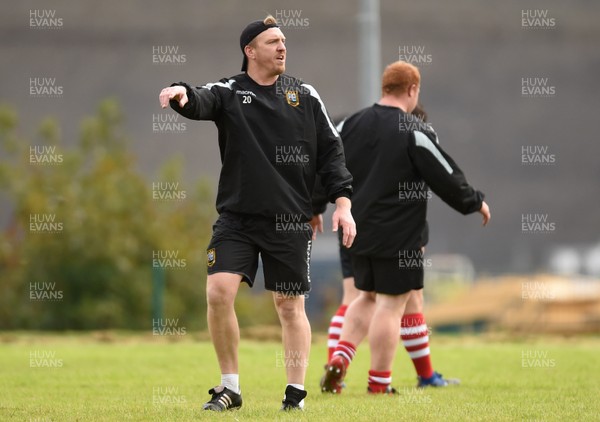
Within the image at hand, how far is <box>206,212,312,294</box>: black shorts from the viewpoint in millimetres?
5934

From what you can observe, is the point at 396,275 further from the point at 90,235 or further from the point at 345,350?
the point at 90,235

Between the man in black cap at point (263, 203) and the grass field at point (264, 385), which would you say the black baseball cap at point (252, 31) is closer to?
the man in black cap at point (263, 203)

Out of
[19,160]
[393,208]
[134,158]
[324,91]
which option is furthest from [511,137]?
[393,208]

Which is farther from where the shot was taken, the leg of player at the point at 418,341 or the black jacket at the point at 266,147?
the leg of player at the point at 418,341

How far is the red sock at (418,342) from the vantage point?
26.0ft

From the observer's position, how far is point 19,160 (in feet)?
67.9

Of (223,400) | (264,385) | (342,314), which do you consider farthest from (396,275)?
(223,400)

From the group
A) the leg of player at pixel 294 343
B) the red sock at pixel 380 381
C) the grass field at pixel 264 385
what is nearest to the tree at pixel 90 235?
the grass field at pixel 264 385

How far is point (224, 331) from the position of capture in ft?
19.3

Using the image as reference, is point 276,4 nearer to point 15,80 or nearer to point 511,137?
point 15,80

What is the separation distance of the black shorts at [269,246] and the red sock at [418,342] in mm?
2159

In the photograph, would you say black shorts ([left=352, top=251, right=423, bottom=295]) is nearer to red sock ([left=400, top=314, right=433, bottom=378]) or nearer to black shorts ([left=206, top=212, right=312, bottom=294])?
red sock ([left=400, top=314, right=433, bottom=378])

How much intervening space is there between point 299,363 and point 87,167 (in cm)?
1590

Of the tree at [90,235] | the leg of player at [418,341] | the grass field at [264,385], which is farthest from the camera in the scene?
the tree at [90,235]
